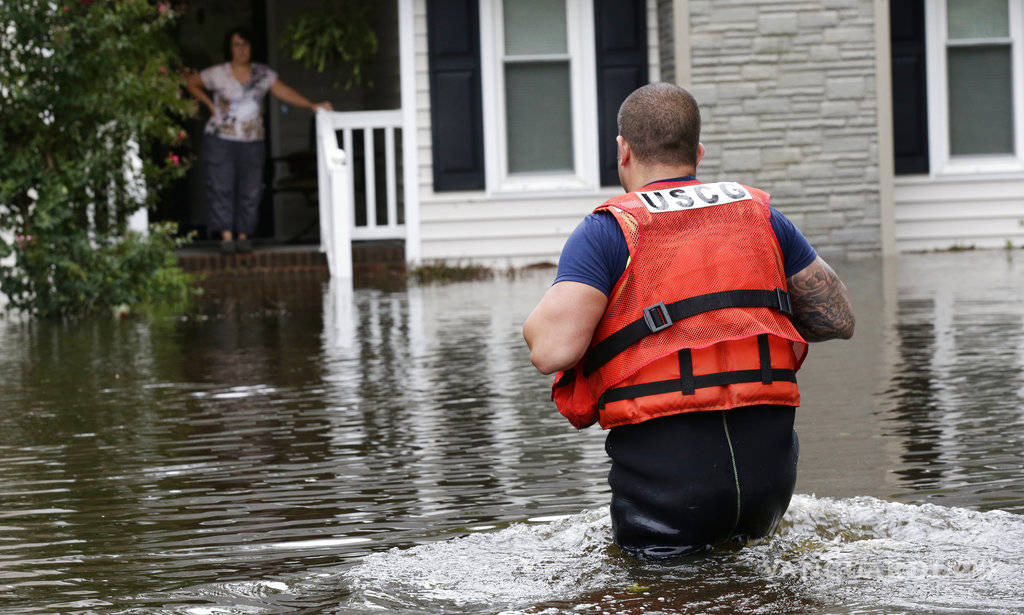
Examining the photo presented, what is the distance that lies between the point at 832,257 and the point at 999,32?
3009mm

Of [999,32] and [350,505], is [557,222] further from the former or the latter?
[350,505]

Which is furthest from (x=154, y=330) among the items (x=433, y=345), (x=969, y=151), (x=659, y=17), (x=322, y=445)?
(x=969, y=151)

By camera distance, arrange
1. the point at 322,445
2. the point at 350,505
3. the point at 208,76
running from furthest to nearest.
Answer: the point at 208,76 < the point at 322,445 < the point at 350,505

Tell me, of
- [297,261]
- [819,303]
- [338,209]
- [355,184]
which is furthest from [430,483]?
[355,184]

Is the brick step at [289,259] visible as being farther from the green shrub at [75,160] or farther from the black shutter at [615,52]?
the green shrub at [75,160]

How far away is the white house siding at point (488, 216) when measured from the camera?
1586 centimetres

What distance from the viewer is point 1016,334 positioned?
29.9 ft

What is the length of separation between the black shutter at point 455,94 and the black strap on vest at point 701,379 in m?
12.1

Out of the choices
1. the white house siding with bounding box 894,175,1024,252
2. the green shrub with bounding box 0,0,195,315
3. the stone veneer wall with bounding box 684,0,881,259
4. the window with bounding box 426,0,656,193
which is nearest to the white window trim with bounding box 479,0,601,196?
the window with bounding box 426,0,656,193

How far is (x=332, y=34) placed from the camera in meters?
16.2

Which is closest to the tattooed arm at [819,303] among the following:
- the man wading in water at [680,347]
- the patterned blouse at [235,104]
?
the man wading in water at [680,347]

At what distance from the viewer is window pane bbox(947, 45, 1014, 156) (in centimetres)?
1633

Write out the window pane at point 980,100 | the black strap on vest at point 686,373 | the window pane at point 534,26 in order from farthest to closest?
1. the window pane at point 980,100
2. the window pane at point 534,26
3. the black strap on vest at point 686,373

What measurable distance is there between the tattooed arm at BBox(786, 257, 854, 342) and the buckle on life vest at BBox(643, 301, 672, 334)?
450 mm
